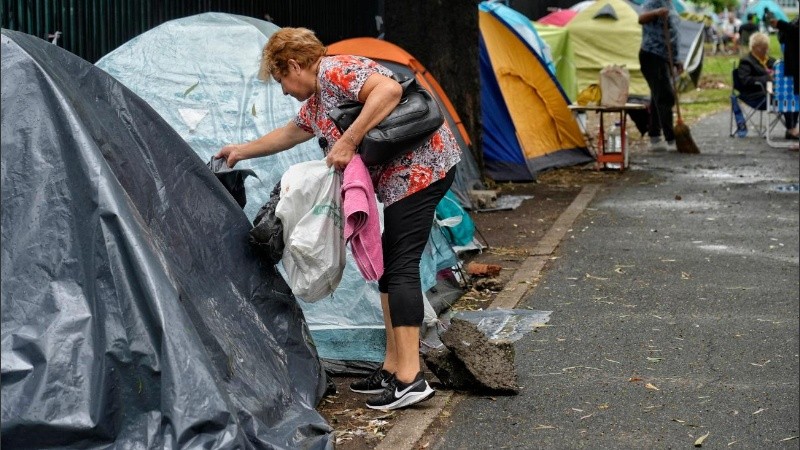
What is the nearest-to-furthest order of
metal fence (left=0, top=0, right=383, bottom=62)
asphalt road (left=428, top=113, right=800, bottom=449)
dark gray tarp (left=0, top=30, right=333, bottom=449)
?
dark gray tarp (left=0, top=30, right=333, bottom=449), asphalt road (left=428, top=113, right=800, bottom=449), metal fence (left=0, top=0, right=383, bottom=62)

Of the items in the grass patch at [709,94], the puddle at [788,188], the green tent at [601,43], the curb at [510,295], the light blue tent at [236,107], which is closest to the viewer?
the curb at [510,295]

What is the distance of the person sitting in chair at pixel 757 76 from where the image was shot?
17641 millimetres

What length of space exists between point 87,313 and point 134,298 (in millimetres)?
172

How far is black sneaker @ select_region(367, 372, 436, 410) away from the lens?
5.43 metres

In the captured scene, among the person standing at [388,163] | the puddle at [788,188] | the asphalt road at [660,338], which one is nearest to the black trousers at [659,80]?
the puddle at [788,188]

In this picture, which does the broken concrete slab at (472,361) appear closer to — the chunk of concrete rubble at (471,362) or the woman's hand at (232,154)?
the chunk of concrete rubble at (471,362)

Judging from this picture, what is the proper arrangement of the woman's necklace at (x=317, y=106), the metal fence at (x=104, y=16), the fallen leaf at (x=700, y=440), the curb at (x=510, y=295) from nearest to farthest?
the fallen leaf at (x=700, y=440), the curb at (x=510, y=295), the woman's necklace at (x=317, y=106), the metal fence at (x=104, y=16)

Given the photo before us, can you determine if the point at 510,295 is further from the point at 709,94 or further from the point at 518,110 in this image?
the point at 709,94

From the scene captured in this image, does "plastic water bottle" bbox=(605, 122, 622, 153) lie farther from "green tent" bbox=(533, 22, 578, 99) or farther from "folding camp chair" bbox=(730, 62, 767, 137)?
"green tent" bbox=(533, 22, 578, 99)

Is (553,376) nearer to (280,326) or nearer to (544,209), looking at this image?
(280,326)

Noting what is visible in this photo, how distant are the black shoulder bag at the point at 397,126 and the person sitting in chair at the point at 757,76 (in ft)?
43.6

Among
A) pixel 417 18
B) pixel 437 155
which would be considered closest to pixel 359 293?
pixel 437 155

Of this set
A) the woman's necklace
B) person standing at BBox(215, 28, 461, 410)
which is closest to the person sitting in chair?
person standing at BBox(215, 28, 461, 410)

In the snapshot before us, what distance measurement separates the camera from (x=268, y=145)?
18.5 ft
